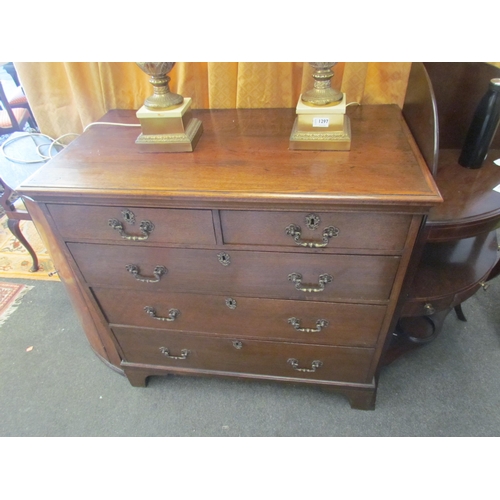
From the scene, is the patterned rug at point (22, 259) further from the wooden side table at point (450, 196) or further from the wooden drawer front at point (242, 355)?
the wooden side table at point (450, 196)

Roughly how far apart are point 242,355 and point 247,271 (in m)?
0.41

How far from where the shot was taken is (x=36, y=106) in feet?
4.08

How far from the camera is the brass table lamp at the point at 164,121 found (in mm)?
869

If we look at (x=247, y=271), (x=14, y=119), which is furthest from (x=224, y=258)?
Result: (x=14, y=119)

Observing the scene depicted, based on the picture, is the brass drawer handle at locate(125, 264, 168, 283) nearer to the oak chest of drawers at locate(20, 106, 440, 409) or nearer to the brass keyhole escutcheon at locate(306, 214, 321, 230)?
the oak chest of drawers at locate(20, 106, 440, 409)

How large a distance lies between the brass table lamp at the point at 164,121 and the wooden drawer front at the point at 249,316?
43 centimetres

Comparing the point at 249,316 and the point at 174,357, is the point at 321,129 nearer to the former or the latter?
the point at 249,316

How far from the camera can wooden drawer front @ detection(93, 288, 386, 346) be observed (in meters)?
0.95

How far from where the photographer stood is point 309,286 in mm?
Result: 881

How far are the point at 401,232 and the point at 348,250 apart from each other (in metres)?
0.12

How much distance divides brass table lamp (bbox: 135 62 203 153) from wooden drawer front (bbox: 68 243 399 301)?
283 millimetres

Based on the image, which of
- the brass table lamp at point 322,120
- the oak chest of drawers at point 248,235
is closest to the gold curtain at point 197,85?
the oak chest of drawers at point 248,235

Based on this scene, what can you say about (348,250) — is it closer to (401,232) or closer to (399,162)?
(401,232)

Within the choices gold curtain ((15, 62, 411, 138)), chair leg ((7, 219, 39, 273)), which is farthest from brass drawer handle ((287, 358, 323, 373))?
chair leg ((7, 219, 39, 273))
